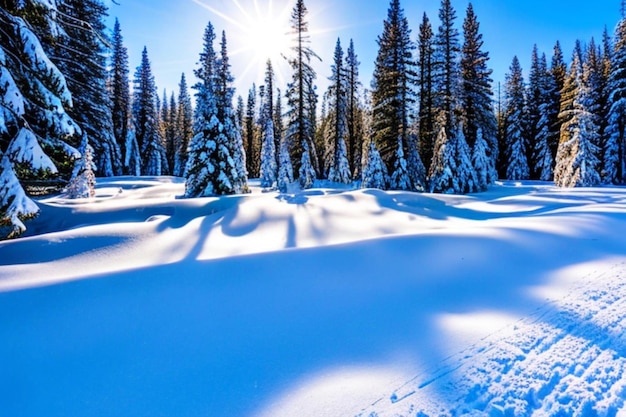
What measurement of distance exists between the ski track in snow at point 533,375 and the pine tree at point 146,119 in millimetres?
35233

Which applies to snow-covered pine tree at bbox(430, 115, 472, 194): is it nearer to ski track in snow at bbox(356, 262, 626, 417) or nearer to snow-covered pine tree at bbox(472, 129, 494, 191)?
snow-covered pine tree at bbox(472, 129, 494, 191)

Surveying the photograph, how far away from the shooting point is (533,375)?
231cm

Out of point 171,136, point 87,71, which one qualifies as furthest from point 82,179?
point 171,136

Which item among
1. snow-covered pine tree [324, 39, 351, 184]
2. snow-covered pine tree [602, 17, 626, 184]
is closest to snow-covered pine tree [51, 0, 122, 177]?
snow-covered pine tree [324, 39, 351, 184]

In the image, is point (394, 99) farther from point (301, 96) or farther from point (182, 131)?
point (182, 131)

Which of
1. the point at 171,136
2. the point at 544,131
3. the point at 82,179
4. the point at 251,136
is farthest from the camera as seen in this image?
the point at 171,136

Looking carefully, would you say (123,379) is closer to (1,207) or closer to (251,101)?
(1,207)

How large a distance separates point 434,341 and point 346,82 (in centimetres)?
2637

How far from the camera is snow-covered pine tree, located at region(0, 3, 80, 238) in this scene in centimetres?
479

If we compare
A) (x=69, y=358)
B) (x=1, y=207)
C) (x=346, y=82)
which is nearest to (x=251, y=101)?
(x=346, y=82)

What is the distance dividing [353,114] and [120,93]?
19211 mm

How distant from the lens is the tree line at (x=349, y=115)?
5477mm

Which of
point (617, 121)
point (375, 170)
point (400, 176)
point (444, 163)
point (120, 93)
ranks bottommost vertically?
point (400, 176)

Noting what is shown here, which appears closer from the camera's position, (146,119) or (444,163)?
(444,163)
